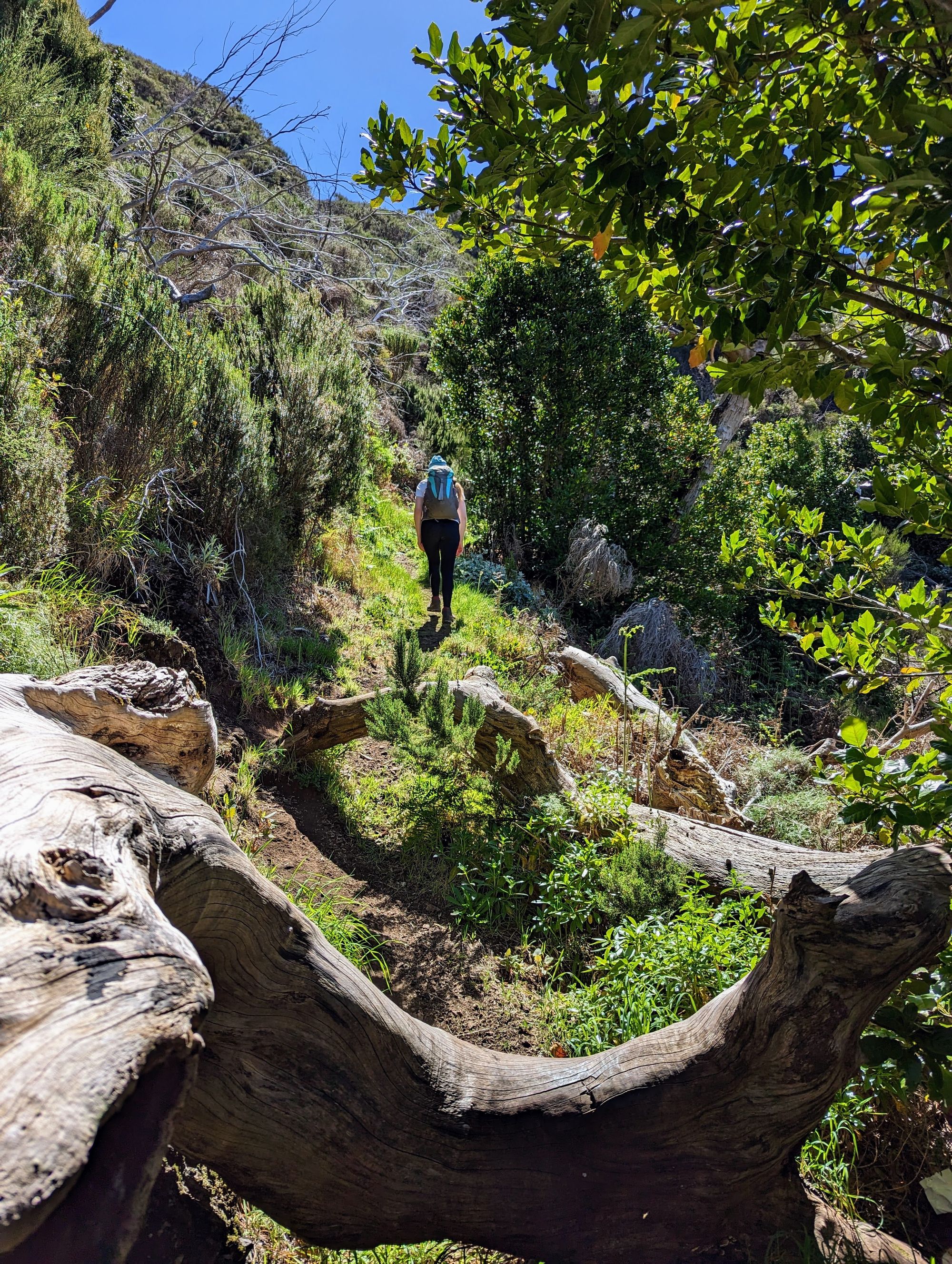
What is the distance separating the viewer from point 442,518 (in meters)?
7.16

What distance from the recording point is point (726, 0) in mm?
1365

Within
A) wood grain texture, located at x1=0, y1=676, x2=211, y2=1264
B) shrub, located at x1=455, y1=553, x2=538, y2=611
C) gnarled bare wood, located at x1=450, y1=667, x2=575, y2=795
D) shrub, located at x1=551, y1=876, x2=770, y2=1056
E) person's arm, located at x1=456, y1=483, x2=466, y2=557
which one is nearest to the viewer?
wood grain texture, located at x1=0, y1=676, x2=211, y2=1264

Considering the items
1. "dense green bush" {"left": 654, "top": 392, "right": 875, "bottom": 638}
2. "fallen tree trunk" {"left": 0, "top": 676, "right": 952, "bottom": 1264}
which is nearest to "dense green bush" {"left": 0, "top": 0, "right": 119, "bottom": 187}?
"fallen tree trunk" {"left": 0, "top": 676, "right": 952, "bottom": 1264}

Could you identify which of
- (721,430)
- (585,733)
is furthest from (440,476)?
(721,430)

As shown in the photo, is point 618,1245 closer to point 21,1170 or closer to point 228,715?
point 21,1170

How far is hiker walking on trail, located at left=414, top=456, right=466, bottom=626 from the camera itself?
7.09 meters

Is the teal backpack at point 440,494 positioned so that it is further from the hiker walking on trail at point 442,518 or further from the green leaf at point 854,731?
the green leaf at point 854,731

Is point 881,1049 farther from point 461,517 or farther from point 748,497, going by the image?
point 748,497

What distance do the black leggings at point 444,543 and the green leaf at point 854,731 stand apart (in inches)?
226

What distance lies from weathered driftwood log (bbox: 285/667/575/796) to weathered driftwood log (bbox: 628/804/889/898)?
2.00 ft

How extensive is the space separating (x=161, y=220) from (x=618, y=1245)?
11.6 metres

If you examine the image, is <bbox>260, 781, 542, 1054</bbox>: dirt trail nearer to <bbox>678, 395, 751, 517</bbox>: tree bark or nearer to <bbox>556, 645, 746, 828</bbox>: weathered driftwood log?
<bbox>556, 645, 746, 828</bbox>: weathered driftwood log

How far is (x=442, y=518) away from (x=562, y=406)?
4126 mm

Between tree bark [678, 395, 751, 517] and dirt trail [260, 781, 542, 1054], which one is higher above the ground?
tree bark [678, 395, 751, 517]
